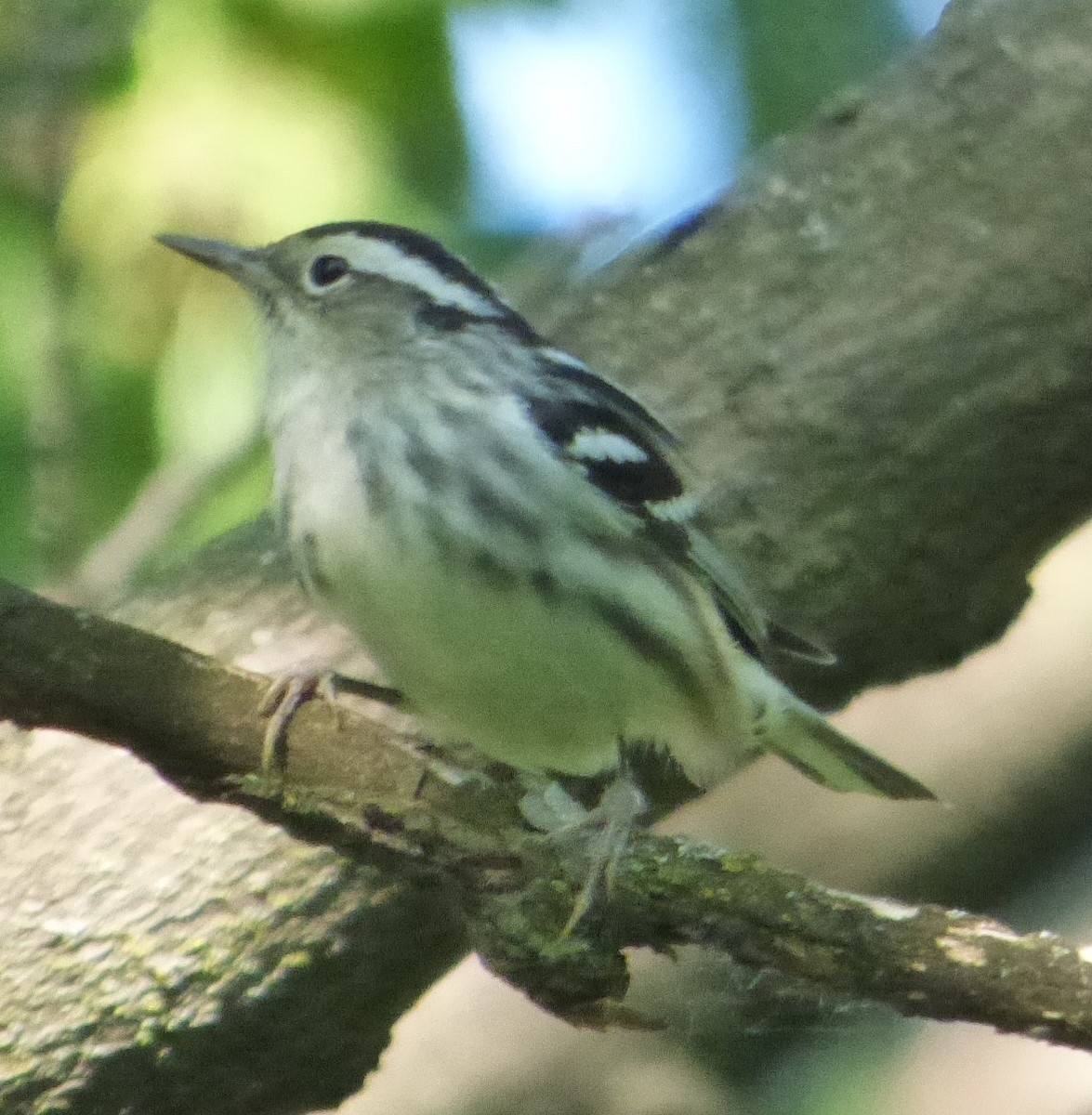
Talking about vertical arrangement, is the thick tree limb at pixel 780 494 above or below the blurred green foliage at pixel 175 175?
below

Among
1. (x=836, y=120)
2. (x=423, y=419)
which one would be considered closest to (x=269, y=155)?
(x=423, y=419)

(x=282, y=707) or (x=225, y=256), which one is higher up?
(x=225, y=256)

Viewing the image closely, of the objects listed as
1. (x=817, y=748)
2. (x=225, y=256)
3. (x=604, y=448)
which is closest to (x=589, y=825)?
(x=604, y=448)

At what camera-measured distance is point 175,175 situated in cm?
397

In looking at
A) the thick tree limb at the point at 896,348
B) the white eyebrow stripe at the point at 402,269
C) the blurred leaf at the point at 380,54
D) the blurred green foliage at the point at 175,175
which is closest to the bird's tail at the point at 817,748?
the thick tree limb at the point at 896,348

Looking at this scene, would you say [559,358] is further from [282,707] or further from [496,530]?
[282,707]

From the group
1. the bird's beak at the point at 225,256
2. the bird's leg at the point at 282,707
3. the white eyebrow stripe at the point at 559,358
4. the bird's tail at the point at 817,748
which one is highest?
the bird's beak at the point at 225,256

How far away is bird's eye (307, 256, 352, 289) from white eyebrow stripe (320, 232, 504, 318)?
0.05ft

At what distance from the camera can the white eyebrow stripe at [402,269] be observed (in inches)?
144

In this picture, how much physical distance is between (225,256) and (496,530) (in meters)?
1.03

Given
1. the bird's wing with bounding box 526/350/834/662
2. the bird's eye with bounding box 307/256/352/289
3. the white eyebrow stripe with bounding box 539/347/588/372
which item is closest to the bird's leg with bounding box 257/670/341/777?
the bird's wing with bounding box 526/350/834/662

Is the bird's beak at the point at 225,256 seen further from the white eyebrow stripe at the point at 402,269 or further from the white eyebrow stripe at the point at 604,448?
the white eyebrow stripe at the point at 604,448

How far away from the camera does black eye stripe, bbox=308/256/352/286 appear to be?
3.70 meters

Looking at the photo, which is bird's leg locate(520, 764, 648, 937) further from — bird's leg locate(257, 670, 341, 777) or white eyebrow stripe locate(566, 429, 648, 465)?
white eyebrow stripe locate(566, 429, 648, 465)
